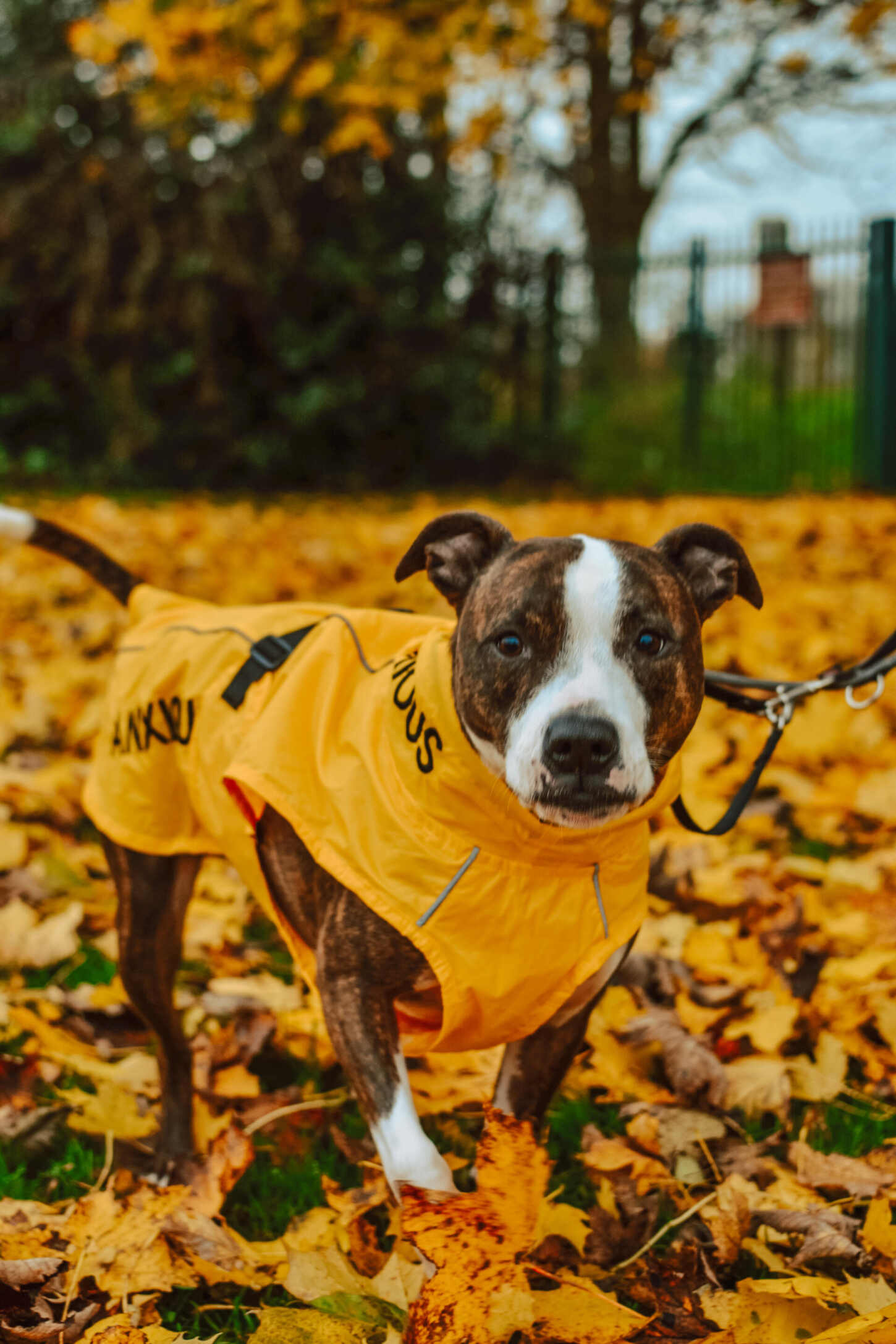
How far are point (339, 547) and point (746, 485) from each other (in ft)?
25.2

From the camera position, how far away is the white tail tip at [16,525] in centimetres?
284

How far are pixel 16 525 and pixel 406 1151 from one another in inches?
67.4

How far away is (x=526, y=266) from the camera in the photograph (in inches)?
607

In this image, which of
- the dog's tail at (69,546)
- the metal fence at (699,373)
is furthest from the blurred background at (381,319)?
the dog's tail at (69,546)

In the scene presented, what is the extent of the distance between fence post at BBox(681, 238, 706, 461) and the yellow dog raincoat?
13.5m

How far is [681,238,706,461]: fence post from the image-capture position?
1510cm

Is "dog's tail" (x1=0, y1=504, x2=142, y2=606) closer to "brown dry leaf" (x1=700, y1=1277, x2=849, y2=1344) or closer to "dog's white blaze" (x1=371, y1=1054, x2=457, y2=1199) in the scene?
"dog's white blaze" (x1=371, y1=1054, x2=457, y2=1199)

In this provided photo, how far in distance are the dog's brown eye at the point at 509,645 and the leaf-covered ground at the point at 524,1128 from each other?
77cm

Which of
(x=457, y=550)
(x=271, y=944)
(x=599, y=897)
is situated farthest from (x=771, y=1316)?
(x=271, y=944)

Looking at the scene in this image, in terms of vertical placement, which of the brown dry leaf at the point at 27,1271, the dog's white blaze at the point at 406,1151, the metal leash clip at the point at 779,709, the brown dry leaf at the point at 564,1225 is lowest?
the brown dry leaf at the point at 564,1225

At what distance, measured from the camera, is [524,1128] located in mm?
1853

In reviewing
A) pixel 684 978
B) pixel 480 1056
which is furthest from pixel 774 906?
pixel 480 1056

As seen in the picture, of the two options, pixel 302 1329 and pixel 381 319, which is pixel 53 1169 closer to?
pixel 302 1329

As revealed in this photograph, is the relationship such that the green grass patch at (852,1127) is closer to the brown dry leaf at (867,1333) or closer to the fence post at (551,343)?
the brown dry leaf at (867,1333)
